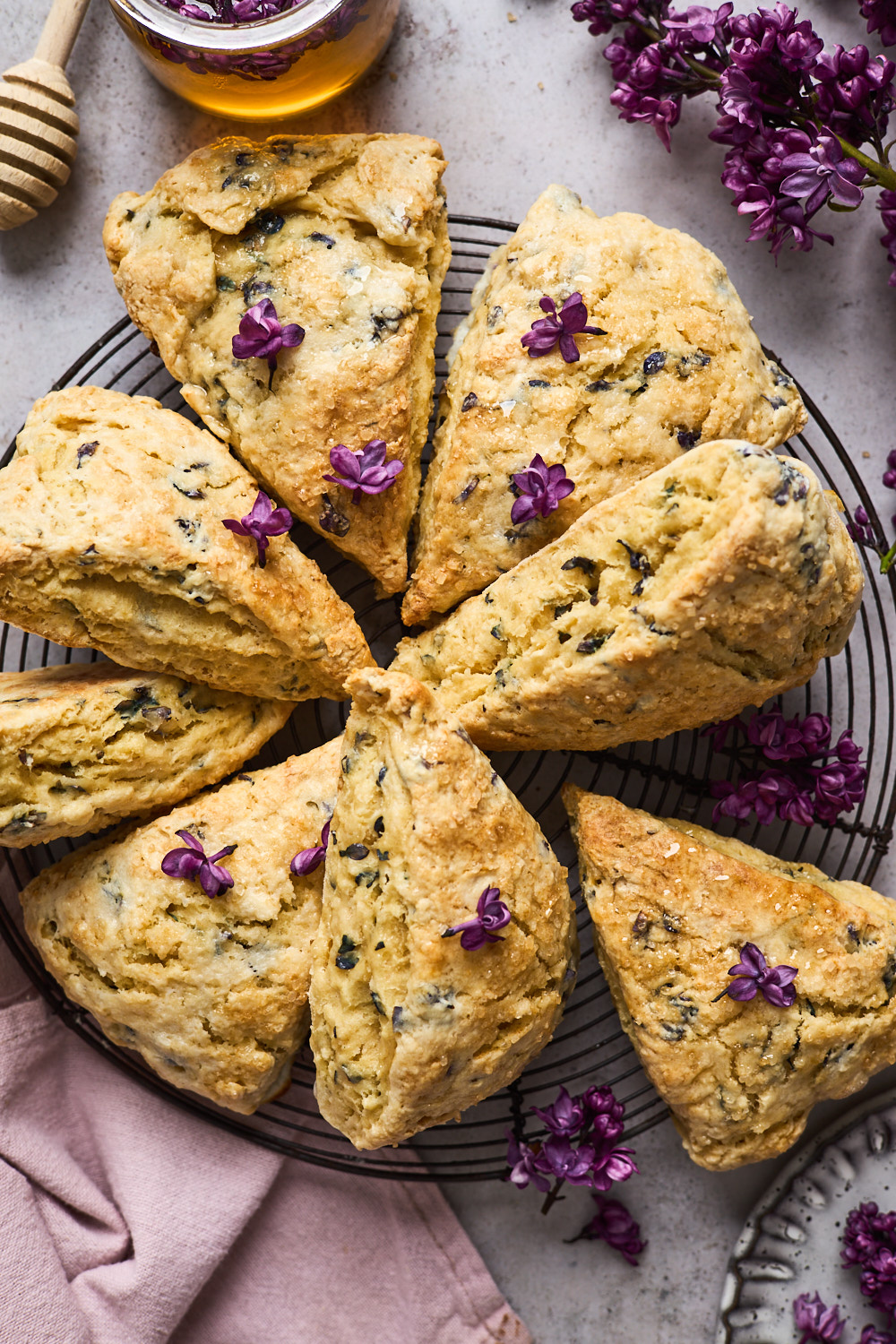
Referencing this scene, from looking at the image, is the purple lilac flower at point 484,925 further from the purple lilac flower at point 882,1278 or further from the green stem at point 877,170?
the green stem at point 877,170

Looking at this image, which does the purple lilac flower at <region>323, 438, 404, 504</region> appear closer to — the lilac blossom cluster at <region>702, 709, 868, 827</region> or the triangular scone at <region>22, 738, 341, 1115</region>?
the triangular scone at <region>22, 738, 341, 1115</region>

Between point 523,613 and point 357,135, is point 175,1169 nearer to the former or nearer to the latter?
point 523,613

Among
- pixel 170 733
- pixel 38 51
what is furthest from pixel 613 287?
pixel 38 51

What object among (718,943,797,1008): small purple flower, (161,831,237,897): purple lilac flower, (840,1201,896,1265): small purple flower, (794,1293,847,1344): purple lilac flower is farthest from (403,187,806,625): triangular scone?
(794,1293,847,1344): purple lilac flower

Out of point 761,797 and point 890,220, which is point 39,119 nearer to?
point 890,220

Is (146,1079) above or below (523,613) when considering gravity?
below
